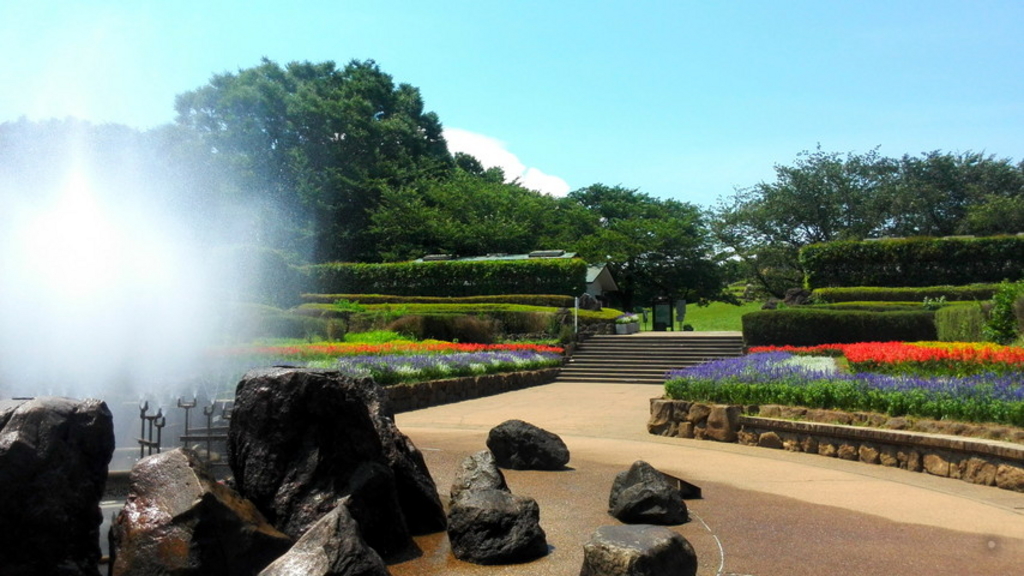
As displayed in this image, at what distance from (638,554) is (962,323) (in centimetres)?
1938

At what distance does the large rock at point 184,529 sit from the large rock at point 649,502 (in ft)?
9.39

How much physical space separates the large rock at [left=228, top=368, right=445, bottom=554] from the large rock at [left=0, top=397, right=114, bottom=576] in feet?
3.00

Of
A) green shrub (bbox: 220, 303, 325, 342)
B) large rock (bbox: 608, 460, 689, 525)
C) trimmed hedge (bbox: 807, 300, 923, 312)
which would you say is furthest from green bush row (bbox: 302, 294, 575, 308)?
large rock (bbox: 608, 460, 689, 525)

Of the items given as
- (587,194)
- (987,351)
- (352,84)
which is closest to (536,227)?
(587,194)

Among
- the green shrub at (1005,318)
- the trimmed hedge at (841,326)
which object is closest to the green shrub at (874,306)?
the trimmed hedge at (841,326)

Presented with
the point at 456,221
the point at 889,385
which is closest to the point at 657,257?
the point at 456,221

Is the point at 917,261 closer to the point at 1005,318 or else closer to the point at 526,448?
the point at 1005,318

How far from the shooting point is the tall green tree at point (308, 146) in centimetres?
4812

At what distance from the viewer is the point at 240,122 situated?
4825 centimetres

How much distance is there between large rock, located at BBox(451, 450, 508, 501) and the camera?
6.52 m

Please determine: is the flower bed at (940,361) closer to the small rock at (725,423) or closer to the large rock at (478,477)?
the small rock at (725,423)

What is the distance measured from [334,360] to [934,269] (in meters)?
27.5

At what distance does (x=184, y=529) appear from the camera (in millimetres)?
4695

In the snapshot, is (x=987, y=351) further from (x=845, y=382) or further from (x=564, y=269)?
(x=564, y=269)
